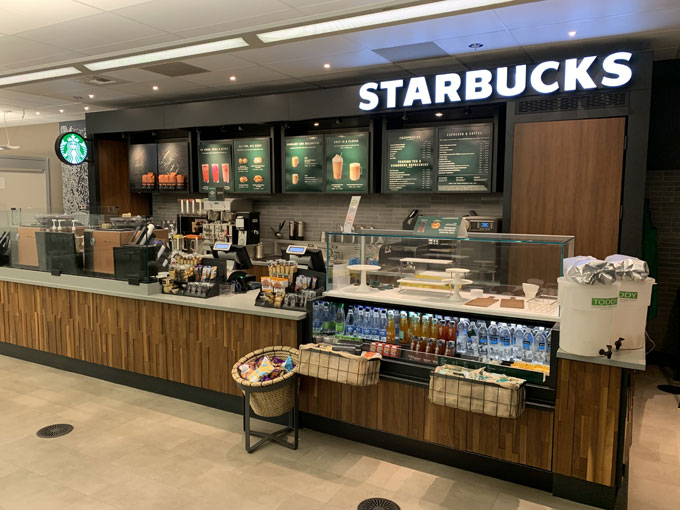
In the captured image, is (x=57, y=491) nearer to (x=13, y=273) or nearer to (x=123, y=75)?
(x=13, y=273)

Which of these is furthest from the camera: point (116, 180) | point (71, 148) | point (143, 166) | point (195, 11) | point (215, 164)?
point (116, 180)

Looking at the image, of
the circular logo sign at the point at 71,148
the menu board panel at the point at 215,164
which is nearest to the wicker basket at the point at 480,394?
the menu board panel at the point at 215,164

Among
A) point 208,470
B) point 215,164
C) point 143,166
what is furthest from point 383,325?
point 143,166

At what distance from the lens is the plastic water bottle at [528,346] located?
3141 millimetres

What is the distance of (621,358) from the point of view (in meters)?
2.77

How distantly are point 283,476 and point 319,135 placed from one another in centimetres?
452

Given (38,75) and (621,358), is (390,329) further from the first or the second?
(38,75)

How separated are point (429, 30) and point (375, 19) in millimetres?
1068

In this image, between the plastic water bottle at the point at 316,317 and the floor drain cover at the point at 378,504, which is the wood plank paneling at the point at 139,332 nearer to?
the plastic water bottle at the point at 316,317

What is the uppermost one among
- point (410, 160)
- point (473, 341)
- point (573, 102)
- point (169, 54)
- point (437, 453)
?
point (169, 54)

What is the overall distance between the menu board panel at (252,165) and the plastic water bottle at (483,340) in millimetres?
4431

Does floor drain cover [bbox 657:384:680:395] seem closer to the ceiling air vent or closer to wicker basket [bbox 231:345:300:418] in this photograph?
the ceiling air vent

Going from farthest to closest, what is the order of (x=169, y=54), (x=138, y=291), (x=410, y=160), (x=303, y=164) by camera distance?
(x=303, y=164) → (x=410, y=160) → (x=138, y=291) → (x=169, y=54)

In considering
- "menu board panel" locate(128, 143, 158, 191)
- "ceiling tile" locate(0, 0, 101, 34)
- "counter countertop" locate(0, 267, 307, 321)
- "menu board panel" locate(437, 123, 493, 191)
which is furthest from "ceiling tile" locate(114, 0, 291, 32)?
"menu board panel" locate(128, 143, 158, 191)
